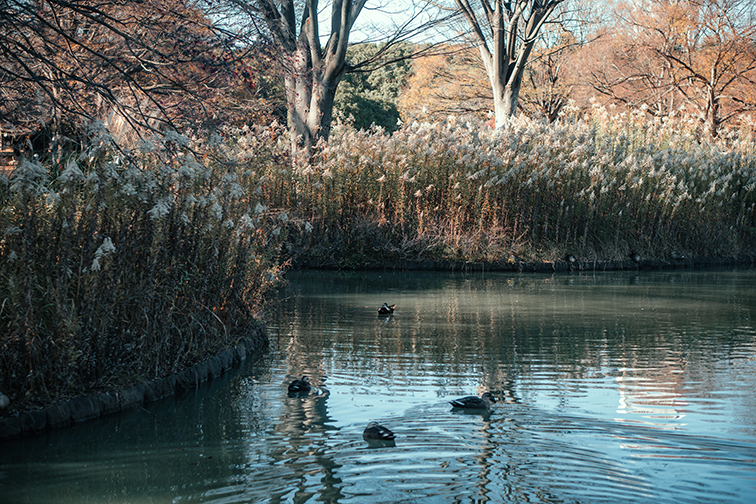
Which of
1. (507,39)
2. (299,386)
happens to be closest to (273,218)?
(299,386)

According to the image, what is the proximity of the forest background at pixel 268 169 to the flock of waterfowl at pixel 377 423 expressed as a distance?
0.91 meters

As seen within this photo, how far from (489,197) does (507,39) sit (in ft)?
29.0

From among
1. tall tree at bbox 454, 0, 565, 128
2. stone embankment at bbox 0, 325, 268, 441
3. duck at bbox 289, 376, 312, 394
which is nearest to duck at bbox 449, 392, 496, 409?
duck at bbox 289, 376, 312, 394

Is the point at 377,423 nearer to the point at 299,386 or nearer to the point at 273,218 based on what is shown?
the point at 299,386

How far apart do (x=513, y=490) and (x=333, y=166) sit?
10233mm

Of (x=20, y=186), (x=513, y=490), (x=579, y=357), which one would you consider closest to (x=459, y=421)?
(x=513, y=490)

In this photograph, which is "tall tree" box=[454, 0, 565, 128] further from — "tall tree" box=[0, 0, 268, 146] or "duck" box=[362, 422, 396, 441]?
"duck" box=[362, 422, 396, 441]

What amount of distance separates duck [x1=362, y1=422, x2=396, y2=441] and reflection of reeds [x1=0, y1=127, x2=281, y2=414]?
1.74 metres

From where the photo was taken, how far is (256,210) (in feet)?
21.4

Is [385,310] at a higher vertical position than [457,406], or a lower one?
higher

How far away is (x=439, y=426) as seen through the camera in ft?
14.2

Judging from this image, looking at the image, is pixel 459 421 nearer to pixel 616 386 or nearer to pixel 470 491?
pixel 470 491

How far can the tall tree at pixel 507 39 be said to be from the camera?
19703 mm

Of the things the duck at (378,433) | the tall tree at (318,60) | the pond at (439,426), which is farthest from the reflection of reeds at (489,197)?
the duck at (378,433)
